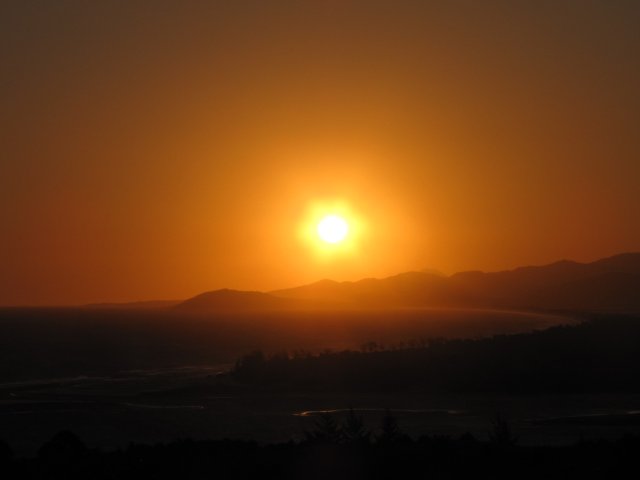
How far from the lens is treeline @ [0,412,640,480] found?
1750 cm

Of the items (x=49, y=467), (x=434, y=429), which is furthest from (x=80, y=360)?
(x=49, y=467)

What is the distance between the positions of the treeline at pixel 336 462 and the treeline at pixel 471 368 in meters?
52.1

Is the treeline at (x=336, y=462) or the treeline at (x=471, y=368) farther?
the treeline at (x=471, y=368)

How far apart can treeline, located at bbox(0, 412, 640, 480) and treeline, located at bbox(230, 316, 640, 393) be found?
5212 cm

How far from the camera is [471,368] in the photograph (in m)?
76.3

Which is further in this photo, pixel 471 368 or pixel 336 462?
pixel 471 368

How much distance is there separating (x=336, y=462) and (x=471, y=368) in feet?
195

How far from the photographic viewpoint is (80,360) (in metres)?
99.4

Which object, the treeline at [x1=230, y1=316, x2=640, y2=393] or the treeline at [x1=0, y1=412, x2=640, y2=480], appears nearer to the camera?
Result: the treeline at [x1=0, y1=412, x2=640, y2=480]

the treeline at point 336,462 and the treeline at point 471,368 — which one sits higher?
the treeline at point 471,368

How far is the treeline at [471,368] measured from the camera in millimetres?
72125

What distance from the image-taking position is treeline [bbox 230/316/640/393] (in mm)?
72125

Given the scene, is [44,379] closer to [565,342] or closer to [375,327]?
[565,342]

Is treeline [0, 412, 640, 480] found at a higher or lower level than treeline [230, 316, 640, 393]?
lower
